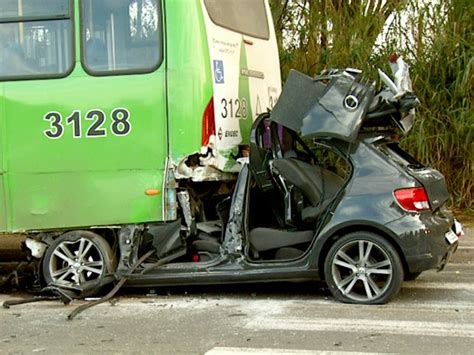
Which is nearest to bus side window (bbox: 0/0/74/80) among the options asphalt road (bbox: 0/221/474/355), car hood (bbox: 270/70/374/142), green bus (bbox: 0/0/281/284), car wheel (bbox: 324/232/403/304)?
green bus (bbox: 0/0/281/284)

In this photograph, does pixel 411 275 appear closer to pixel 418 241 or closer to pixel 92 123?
pixel 418 241

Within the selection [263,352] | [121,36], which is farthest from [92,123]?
[263,352]

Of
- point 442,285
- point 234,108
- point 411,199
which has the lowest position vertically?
point 442,285

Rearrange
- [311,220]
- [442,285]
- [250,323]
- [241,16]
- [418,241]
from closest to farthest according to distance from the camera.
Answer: [250,323] < [418,241] < [311,220] < [442,285] < [241,16]

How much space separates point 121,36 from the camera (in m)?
7.58

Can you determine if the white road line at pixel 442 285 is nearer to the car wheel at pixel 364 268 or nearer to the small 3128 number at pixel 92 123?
the car wheel at pixel 364 268

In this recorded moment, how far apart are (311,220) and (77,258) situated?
2.16 meters

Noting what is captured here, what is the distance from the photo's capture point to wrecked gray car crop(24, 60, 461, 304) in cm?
705

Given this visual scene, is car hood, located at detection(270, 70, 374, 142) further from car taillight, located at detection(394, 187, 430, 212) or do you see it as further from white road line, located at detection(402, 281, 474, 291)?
white road line, located at detection(402, 281, 474, 291)

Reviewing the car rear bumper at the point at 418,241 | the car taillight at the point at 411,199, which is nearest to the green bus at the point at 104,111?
the car taillight at the point at 411,199

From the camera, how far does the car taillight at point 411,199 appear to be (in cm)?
700

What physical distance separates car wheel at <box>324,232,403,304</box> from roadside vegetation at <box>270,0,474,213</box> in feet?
17.2

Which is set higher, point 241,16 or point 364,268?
point 241,16

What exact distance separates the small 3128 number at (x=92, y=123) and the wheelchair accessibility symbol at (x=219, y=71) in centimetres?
88
